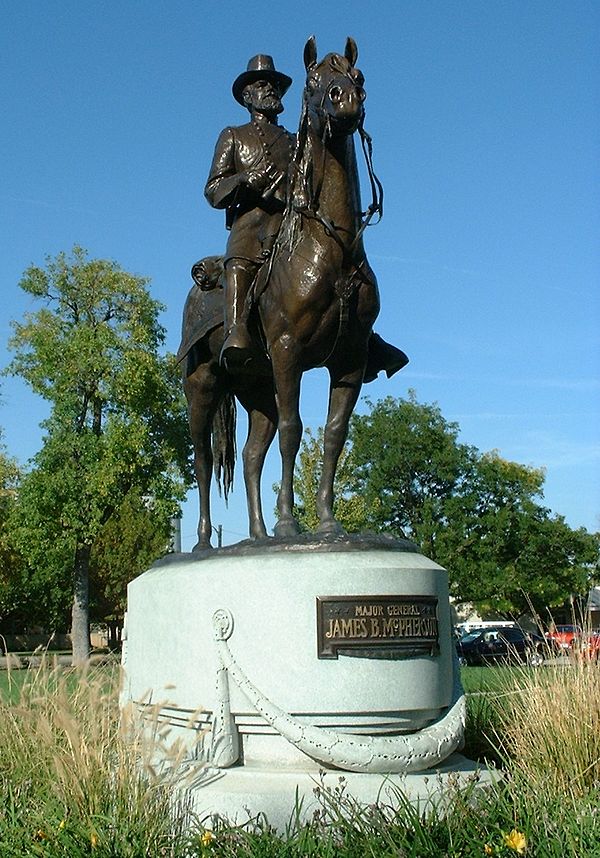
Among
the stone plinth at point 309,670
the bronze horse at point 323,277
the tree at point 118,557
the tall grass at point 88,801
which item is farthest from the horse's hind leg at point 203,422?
the tree at point 118,557

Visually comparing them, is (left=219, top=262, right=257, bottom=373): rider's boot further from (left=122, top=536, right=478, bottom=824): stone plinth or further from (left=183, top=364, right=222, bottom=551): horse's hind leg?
(left=122, top=536, right=478, bottom=824): stone plinth

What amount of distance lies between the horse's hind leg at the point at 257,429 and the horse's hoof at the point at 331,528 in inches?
47.1

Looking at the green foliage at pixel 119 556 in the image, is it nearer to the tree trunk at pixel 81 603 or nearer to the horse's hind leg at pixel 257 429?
the tree trunk at pixel 81 603

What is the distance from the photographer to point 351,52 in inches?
245

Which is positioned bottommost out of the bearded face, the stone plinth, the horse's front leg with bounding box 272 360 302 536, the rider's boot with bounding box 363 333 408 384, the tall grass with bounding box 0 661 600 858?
the tall grass with bounding box 0 661 600 858

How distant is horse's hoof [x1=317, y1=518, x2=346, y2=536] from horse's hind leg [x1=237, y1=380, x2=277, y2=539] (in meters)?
1.20

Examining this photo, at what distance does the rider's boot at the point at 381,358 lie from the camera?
23.1 feet

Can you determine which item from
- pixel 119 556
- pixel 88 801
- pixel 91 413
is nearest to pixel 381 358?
pixel 88 801

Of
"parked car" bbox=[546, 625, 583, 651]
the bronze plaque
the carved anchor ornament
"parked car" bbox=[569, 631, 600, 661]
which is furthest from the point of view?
"parked car" bbox=[546, 625, 583, 651]

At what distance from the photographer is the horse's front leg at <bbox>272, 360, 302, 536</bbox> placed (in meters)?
6.38

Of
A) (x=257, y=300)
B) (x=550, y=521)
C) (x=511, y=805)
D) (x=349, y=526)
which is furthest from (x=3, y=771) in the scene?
(x=550, y=521)

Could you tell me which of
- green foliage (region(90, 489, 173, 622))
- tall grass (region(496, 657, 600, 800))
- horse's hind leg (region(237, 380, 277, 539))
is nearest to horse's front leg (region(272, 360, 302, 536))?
horse's hind leg (region(237, 380, 277, 539))

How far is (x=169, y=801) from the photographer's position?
4.75m

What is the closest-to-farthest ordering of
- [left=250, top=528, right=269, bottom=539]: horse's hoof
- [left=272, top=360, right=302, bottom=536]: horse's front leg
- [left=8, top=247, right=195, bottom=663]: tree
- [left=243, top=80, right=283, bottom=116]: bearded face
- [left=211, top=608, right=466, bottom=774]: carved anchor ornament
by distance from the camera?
[left=211, top=608, right=466, bottom=774]: carved anchor ornament → [left=272, top=360, right=302, bottom=536]: horse's front leg → [left=250, top=528, right=269, bottom=539]: horse's hoof → [left=243, top=80, right=283, bottom=116]: bearded face → [left=8, top=247, right=195, bottom=663]: tree
